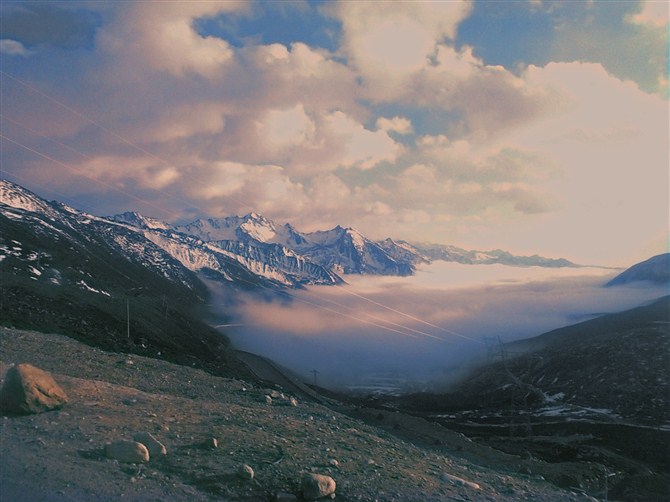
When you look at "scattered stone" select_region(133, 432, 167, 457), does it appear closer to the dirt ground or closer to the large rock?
the dirt ground

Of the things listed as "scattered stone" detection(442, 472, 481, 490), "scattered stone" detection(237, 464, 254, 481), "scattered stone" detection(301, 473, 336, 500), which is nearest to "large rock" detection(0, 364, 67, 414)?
"scattered stone" detection(237, 464, 254, 481)

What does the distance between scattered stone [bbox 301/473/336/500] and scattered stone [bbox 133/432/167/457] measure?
4.60 m

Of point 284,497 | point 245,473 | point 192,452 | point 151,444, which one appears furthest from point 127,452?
point 284,497

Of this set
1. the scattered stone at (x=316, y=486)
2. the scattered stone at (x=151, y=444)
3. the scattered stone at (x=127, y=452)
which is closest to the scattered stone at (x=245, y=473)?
the scattered stone at (x=316, y=486)

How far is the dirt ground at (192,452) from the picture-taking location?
13055 millimetres

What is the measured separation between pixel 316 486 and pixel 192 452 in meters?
4.41

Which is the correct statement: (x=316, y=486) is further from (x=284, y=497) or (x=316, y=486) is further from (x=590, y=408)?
(x=590, y=408)

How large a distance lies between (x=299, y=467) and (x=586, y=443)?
240 feet

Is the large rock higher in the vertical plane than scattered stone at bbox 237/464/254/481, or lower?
higher

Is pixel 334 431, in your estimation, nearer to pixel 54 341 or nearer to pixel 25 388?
pixel 25 388

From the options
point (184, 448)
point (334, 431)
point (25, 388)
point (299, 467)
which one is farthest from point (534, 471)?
point (25, 388)

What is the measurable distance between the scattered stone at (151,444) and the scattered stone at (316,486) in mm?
4600

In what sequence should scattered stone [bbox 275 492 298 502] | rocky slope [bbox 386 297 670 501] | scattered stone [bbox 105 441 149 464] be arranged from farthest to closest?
rocky slope [bbox 386 297 670 501] < scattered stone [bbox 105 441 149 464] < scattered stone [bbox 275 492 298 502]

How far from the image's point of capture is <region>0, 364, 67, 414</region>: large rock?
1603 cm
